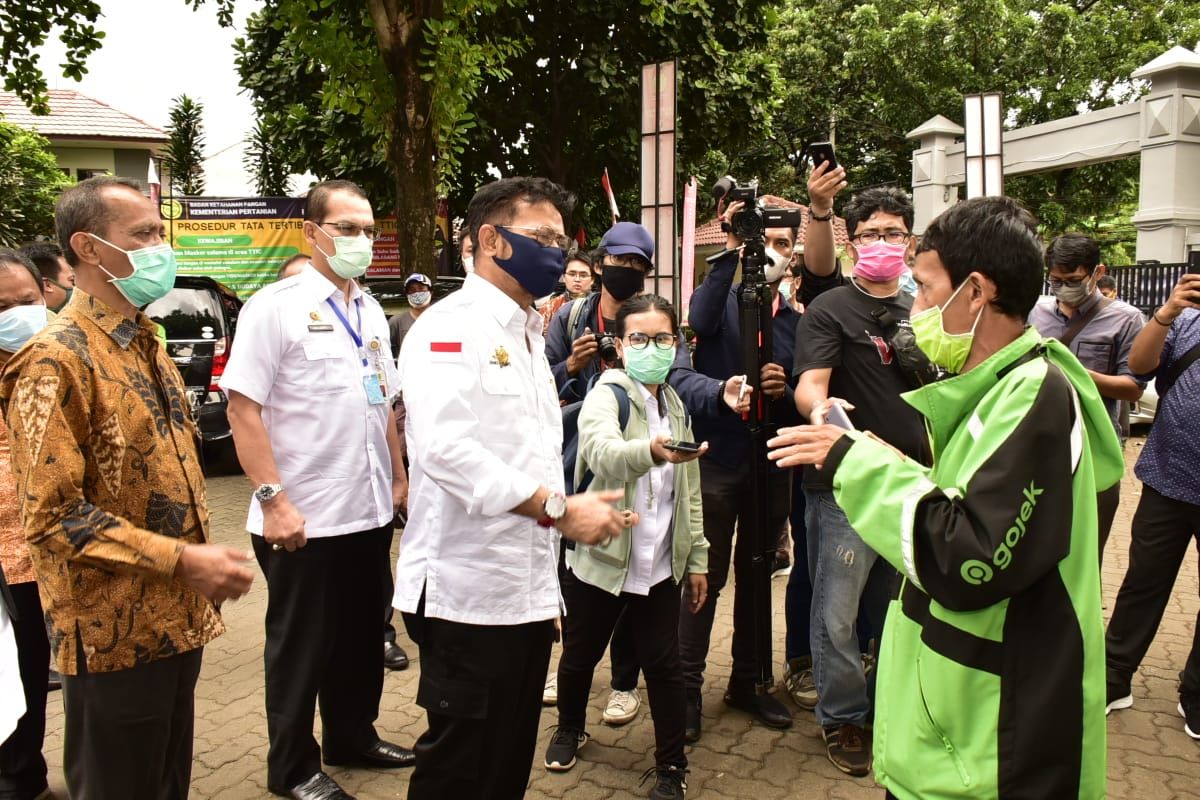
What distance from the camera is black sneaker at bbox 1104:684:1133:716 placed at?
397 cm

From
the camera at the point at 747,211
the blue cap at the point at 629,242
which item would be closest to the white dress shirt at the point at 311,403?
the blue cap at the point at 629,242

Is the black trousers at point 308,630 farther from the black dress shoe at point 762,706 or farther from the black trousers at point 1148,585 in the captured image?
the black trousers at point 1148,585

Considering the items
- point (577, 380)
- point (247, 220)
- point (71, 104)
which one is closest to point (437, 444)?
point (577, 380)

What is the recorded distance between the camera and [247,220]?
51.9ft

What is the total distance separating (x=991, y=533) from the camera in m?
1.71

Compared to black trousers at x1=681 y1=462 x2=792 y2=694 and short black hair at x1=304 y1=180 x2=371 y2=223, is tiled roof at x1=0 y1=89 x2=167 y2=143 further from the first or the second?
black trousers at x1=681 y1=462 x2=792 y2=694

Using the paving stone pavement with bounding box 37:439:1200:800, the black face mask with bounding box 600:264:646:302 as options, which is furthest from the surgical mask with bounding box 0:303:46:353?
the black face mask with bounding box 600:264:646:302

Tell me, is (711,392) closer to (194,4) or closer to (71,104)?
(194,4)

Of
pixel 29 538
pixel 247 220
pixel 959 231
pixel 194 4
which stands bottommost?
pixel 29 538

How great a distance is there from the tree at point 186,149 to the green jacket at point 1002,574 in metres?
25.8

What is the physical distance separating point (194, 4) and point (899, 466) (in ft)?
38.6

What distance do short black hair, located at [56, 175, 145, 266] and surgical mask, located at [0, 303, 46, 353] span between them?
1.12 meters

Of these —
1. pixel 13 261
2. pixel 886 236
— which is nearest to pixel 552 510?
pixel 886 236

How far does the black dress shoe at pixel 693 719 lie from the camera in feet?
12.4
